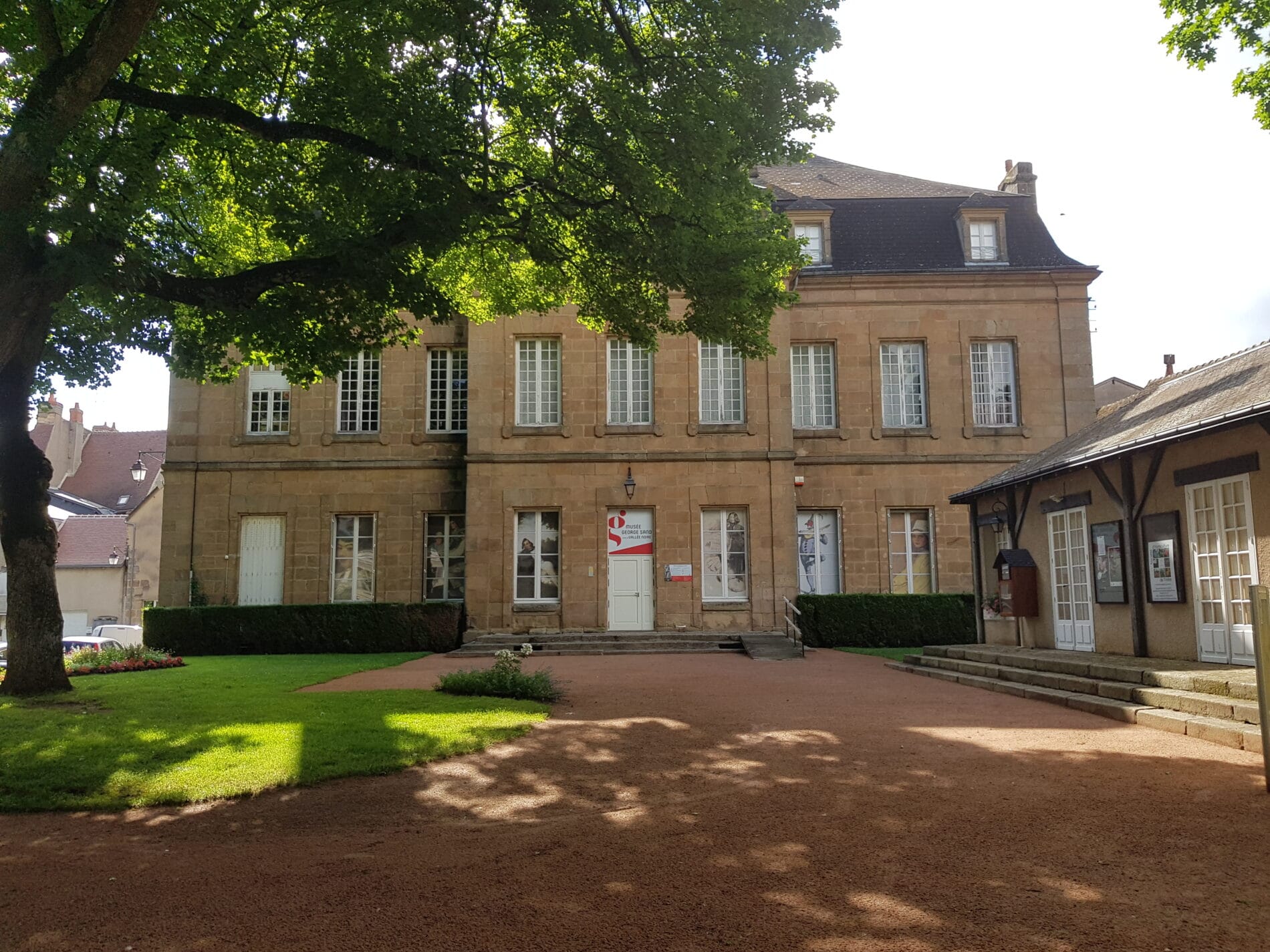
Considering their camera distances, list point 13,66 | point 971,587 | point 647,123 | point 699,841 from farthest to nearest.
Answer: point 971,587
point 13,66
point 647,123
point 699,841

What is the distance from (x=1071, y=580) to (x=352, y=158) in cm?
1079

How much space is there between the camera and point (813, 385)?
74.8 feet

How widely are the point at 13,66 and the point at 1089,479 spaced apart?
45.5 feet

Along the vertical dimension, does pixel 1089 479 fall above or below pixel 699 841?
above

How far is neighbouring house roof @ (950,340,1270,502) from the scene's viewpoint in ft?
31.1

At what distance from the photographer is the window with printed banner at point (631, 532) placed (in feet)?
68.3

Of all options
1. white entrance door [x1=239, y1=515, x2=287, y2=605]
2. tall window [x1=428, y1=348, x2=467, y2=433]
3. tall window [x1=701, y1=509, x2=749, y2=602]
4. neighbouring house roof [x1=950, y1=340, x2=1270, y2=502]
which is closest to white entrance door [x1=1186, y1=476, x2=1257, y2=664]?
neighbouring house roof [x1=950, y1=340, x2=1270, y2=502]

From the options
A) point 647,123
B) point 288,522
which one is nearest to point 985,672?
point 647,123

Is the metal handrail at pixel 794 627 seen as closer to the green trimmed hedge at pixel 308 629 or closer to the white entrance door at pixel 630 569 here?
the white entrance door at pixel 630 569

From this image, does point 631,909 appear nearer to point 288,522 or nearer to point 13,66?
point 13,66

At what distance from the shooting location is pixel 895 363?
22.8 metres

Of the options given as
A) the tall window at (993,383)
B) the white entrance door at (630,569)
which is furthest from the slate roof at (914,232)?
the white entrance door at (630,569)

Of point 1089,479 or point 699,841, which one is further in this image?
point 1089,479

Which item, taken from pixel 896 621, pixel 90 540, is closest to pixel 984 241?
pixel 896 621
